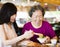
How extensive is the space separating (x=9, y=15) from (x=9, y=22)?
0.09 metres

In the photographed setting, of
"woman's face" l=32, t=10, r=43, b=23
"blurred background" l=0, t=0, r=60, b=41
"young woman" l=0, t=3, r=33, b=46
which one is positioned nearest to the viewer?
"young woman" l=0, t=3, r=33, b=46

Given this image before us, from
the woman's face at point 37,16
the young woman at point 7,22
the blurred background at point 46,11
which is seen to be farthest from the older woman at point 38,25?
the blurred background at point 46,11

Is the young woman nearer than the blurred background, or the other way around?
the young woman

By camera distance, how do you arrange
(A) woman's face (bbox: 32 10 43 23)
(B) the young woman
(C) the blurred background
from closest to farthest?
(B) the young woman < (A) woman's face (bbox: 32 10 43 23) < (C) the blurred background

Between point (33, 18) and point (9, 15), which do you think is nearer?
point (9, 15)

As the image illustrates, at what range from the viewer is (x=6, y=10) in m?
1.96

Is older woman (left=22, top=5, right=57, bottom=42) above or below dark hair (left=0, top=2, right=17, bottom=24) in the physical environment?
below

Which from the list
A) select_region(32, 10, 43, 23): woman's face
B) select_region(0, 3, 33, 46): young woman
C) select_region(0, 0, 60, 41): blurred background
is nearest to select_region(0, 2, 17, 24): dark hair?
select_region(0, 3, 33, 46): young woman

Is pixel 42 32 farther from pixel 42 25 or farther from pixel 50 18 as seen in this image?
pixel 50 18

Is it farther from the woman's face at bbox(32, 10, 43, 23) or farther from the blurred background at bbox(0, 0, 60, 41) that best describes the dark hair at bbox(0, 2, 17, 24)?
the blurred background at bbox(0, 0, 60, 41)

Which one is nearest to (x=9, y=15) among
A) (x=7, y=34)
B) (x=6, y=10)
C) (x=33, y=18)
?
(x=6, y=10)

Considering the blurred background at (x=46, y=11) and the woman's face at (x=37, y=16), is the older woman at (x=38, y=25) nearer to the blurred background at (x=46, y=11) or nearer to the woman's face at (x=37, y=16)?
the woman's face at (x=37, y=16)

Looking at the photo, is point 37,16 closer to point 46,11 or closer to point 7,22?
point 7,22

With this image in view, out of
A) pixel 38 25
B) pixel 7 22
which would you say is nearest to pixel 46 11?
pixel 38 25
